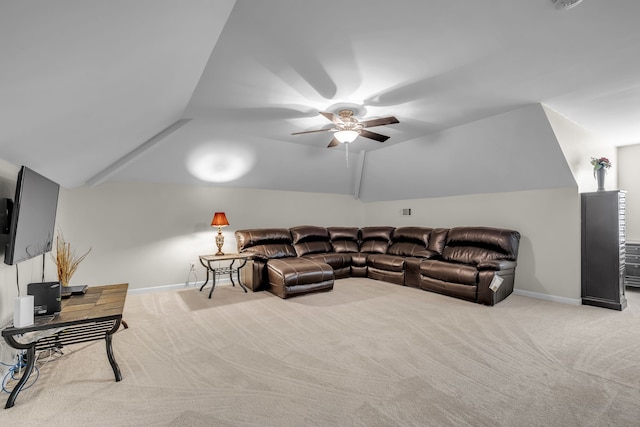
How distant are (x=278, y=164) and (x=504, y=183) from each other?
3854 millimetres

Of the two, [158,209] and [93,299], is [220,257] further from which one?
[93,299]

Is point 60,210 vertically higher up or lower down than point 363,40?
lower down

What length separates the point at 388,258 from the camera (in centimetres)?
554

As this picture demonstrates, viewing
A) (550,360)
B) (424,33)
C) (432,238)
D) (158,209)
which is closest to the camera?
(424,33)

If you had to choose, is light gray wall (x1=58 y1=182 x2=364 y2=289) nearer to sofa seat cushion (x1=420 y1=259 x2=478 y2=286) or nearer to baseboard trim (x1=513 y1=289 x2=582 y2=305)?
sofa seat cushion (x1=420 y1=259 x2=478 y2=286)

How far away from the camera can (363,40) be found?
89.7 inches

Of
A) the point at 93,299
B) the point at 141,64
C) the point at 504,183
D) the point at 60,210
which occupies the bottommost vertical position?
the point at 93,299

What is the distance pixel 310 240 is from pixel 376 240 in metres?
1.41

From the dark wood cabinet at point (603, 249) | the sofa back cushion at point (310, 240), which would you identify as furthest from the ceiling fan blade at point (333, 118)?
the dark wood cabinet at point (603, 249)

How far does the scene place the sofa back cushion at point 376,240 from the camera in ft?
20.2

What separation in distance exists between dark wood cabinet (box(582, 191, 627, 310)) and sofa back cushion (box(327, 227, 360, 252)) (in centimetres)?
370

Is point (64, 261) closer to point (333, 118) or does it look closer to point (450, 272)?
point (333, 118)

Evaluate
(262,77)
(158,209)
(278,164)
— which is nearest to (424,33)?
(262,77)

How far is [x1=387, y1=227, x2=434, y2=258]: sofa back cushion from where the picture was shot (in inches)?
214
